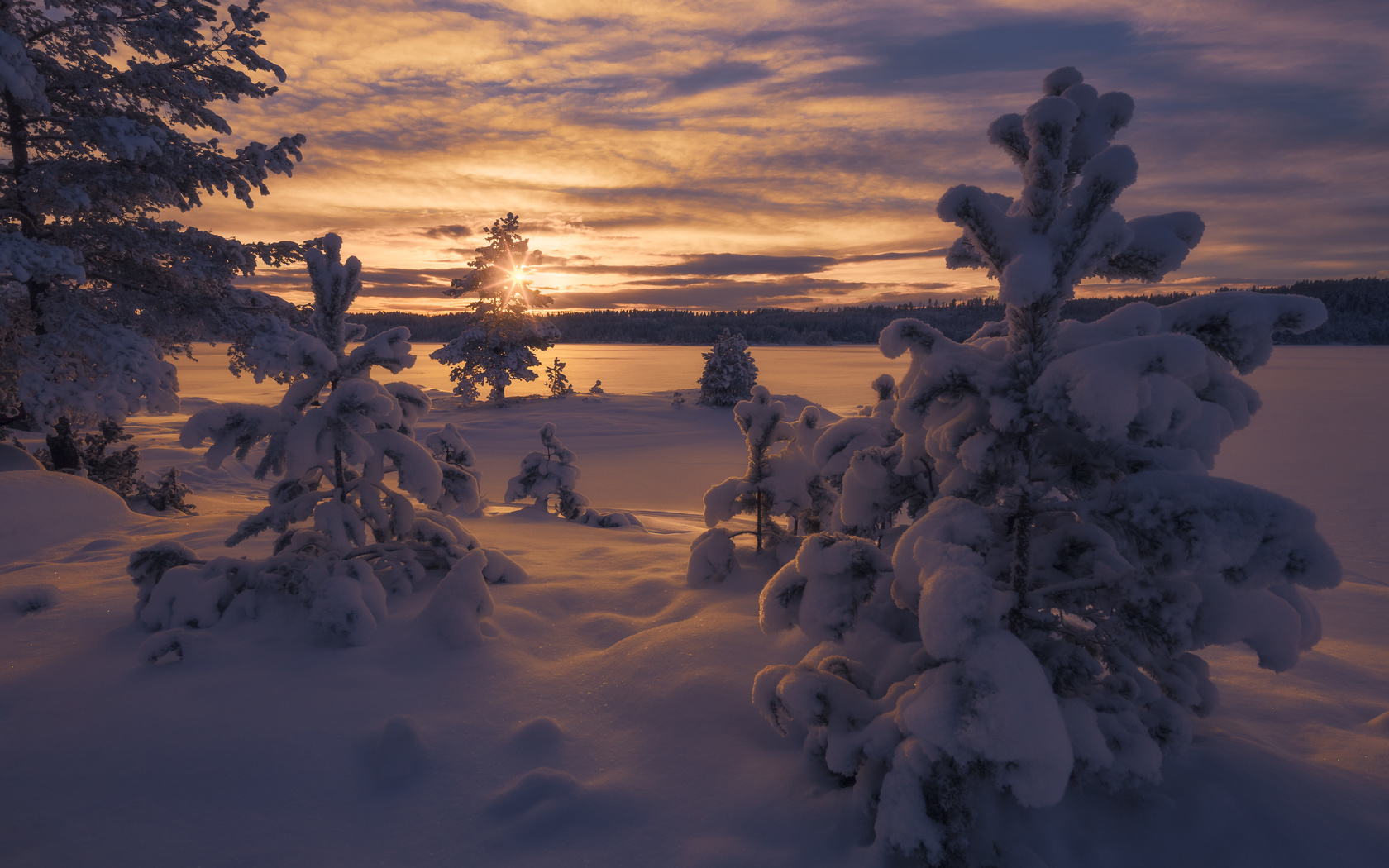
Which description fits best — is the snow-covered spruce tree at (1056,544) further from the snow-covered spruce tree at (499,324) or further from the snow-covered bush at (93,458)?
the snow-covered spruce tree at (499,324)

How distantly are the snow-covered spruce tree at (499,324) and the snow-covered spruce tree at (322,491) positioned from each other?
25.1 meters

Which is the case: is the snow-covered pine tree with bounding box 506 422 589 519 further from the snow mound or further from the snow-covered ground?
the snow mound

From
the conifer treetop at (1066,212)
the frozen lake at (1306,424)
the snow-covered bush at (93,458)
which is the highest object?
the conifer treetop at (1066,212)

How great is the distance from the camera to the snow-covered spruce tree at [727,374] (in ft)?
85.0

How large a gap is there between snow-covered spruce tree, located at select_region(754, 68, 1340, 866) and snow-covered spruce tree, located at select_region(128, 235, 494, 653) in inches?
98.1

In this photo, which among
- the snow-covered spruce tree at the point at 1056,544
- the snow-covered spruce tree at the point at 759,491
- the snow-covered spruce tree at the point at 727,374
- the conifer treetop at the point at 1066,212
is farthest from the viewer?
the snow-covered spruce tree at the point at 727,374

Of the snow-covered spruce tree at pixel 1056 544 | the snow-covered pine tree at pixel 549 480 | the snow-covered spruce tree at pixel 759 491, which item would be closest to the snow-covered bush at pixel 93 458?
the snow-covered pine tree at pixel 549 480

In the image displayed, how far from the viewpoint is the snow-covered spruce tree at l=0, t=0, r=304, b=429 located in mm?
7562

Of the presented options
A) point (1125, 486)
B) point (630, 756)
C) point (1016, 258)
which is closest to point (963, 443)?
point (1125, 486)

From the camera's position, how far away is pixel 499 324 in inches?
1170

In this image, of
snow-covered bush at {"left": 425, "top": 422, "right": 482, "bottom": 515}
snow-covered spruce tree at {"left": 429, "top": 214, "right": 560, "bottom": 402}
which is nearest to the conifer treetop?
snow-covered bush at {"left": 425, "top": 422, "right": 482, "bottom": 515}

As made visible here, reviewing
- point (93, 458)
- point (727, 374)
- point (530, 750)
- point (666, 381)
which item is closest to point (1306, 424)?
point (727, 374)

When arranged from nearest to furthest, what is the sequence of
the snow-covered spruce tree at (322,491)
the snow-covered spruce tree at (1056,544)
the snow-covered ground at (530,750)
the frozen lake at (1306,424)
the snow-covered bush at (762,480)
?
the snow-covered spruce tree at (1056,544) < the snow-covered ground at (530,750) < the snow-covered spruce tree at (322,491) < the snow-covered bush at (762,480) < the frozen lake at (1306,424)

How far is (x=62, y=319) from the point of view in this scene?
7.89 meters
